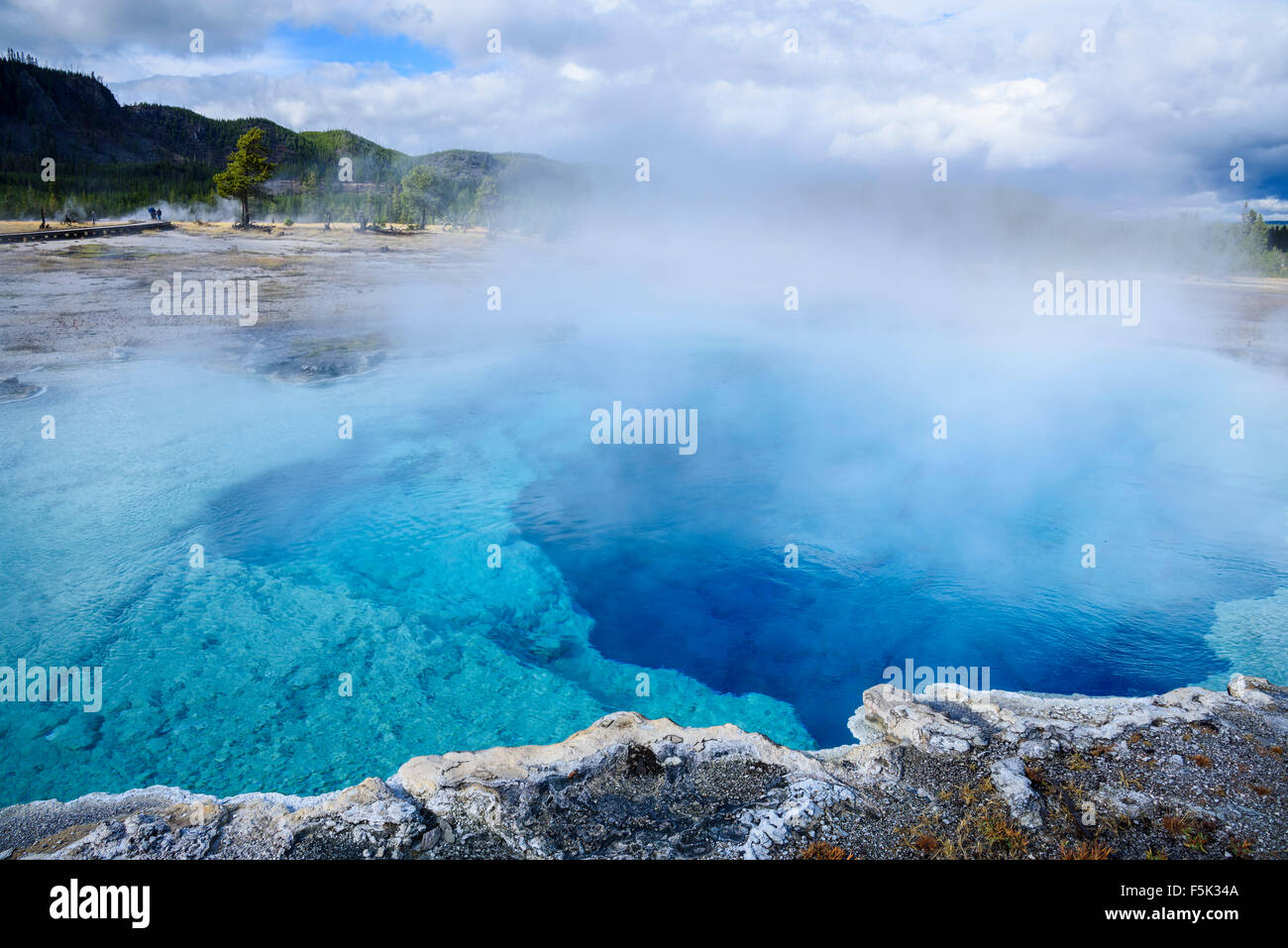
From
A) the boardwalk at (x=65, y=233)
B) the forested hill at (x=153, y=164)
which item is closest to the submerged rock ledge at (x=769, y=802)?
the boardwalk at (x=65, y=233)

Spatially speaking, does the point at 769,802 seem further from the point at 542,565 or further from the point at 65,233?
the point at 65,233

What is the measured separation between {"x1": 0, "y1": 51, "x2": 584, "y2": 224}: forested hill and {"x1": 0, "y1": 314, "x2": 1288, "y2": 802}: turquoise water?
3867 centimetres

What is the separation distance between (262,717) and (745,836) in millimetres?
4235

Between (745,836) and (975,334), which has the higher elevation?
(975,334)

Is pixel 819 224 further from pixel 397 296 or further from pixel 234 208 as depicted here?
pixel 397 296

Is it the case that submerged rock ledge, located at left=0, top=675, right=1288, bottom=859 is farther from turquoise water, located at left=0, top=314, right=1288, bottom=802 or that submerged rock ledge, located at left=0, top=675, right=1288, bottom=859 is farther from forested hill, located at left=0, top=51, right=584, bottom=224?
forested hill, located at left=0, top=51, right=584, bottom=224

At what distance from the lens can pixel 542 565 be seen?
8750 millimetres

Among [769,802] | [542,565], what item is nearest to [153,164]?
[542,565]

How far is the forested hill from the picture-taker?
155ft

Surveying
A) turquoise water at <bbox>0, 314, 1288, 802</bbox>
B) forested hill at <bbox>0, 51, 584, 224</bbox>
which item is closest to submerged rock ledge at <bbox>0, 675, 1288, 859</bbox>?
turquoise water at <bbox>0, 314, 1288, 802</bbox>

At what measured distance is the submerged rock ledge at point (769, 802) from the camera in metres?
3.95

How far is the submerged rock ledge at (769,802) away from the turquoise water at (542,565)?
4.23ft

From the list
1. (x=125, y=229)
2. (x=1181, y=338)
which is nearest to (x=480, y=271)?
(x=125, y=229)

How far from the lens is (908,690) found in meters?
6.14
